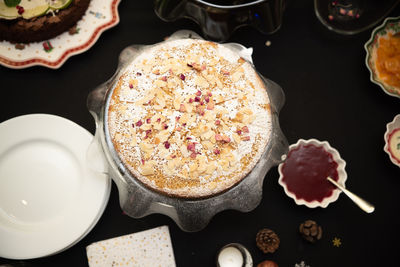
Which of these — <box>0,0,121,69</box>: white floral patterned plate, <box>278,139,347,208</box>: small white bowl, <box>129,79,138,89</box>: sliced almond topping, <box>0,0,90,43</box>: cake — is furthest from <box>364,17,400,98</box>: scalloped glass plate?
<box>0,0,90,43</box>: cake

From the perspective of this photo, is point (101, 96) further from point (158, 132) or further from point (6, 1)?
point (6, 1)

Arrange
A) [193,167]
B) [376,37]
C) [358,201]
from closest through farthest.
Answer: [193,167], [358,201], [376,37]

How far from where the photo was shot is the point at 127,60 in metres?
1.32

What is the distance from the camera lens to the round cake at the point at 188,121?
1.14 meters

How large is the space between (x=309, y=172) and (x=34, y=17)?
1162 millimetres

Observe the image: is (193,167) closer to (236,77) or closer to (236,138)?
(236,138)

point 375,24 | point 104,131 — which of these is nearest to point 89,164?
point 104,131

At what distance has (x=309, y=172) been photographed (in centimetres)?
131

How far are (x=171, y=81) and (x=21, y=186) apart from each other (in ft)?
2.28

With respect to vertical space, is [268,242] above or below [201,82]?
below

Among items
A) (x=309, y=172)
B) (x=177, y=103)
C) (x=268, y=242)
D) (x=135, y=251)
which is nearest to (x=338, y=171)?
(x=309, y=172)

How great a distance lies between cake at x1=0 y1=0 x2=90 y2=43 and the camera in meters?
1.29

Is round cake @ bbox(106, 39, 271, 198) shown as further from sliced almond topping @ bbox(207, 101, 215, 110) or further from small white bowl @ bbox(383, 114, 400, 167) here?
small white bowl @ bbox(383, 114, 400, 167)

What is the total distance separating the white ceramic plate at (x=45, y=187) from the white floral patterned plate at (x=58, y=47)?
0.76 ft
